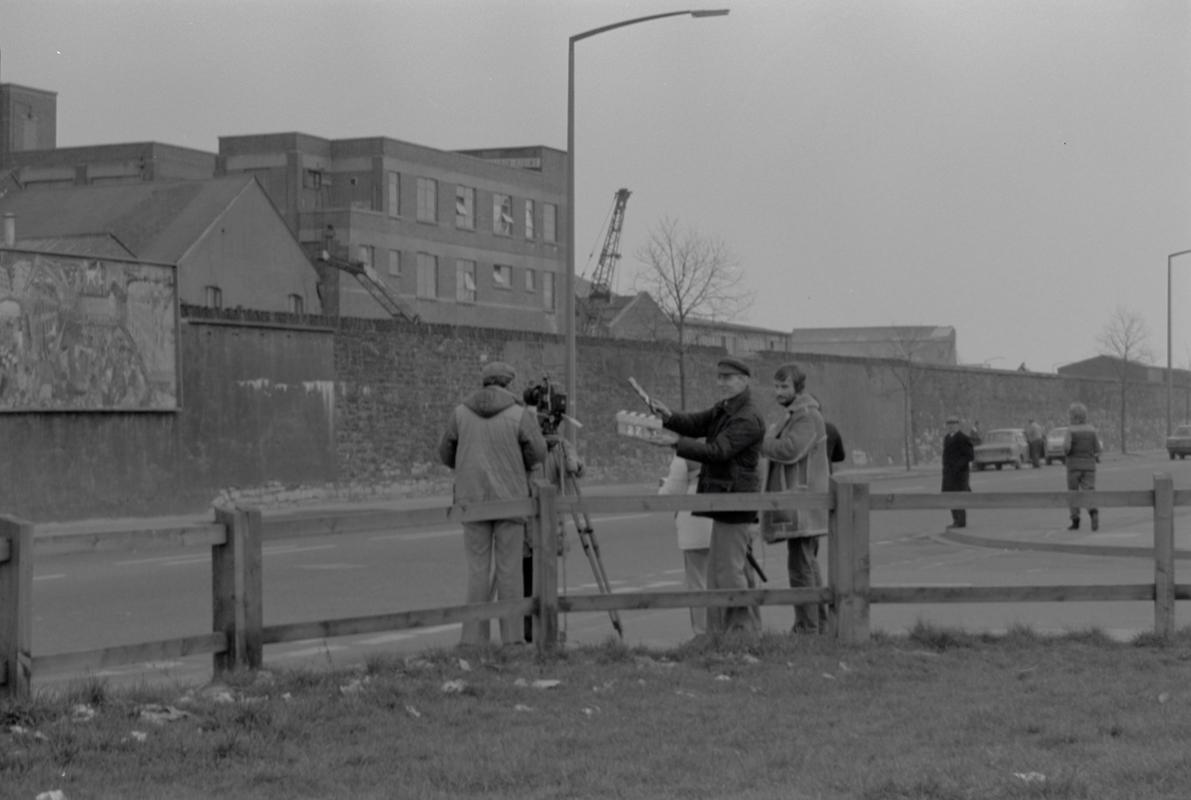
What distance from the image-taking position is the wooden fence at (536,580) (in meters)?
7.89

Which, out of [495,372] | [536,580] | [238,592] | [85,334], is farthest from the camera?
[85,334]

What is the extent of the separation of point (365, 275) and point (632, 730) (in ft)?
215

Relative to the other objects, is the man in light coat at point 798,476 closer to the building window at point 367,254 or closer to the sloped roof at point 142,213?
the sloped roof at point 142,213

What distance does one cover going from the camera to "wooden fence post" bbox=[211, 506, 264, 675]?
8859 mm

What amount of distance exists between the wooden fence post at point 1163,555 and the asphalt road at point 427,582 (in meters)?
0.74

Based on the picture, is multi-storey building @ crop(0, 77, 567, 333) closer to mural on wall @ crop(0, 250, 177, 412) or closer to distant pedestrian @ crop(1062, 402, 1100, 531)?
mural on wall @ crop(0, 250, 177, 412)

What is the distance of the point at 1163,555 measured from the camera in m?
11.5

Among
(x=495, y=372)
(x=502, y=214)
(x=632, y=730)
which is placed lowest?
(x=632, y=730)

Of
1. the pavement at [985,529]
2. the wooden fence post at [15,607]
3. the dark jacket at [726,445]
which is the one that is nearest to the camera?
the wooden fence post at [15,607]

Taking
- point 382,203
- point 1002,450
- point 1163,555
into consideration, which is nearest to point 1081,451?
point 1163,555

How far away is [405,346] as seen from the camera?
38.3m

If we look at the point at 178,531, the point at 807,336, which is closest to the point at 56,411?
the point at 178,531

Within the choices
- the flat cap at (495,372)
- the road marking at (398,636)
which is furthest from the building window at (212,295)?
the flat cap at (495,372)

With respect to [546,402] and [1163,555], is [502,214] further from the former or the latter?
[1163,555]
